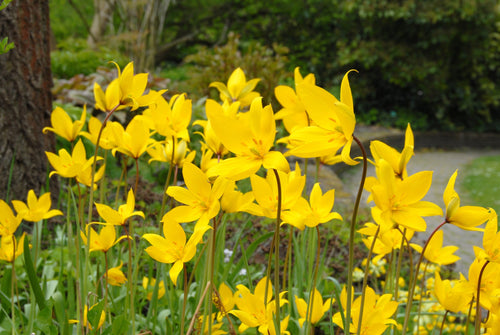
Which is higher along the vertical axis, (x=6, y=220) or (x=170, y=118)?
(x=170, y=118)

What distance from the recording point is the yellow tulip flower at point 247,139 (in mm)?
749

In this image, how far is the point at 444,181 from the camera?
649 centimetres

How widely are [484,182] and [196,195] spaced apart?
20.8ft

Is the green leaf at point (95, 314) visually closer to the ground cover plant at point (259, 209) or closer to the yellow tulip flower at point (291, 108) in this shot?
the ground cover plant at point (259, 209)

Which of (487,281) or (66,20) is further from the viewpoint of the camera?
(66,20)

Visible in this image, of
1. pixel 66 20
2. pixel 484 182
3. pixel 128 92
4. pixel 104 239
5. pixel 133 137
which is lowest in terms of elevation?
pixel 484 182

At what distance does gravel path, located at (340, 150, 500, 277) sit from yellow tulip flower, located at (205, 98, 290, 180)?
2002 millimetres

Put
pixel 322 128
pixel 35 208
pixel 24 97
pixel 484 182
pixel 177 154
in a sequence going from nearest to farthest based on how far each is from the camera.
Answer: pixel 322 128 < pixel 177 154 < pixel 35 208 < pixel 24 97 < pixel 484 182

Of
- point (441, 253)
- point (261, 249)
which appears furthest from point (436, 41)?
point (441, 253)

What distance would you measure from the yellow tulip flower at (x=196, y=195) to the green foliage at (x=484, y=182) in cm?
484

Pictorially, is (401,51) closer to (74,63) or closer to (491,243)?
(74,63)

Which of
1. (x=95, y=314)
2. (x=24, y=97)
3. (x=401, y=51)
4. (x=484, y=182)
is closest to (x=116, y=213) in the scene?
(x=95, y=314)

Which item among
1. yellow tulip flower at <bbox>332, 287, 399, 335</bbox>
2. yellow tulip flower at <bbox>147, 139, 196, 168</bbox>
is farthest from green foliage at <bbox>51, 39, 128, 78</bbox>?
yellow tulip flower at <bbox>332, 287, 399, 335</bbox>

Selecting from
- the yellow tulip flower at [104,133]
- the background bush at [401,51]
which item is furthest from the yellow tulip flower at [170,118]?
the background bush at [401,51]
